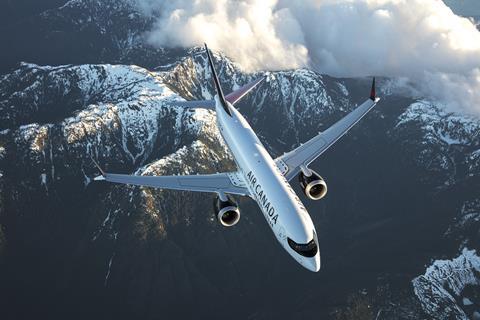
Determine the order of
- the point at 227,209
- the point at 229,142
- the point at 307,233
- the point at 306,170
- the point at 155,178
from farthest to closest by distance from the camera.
→ 1. the point at 229,142
2. the point at 155,178
3. the point at 306,170
4. the point at 227,209
5. the point at 307,233

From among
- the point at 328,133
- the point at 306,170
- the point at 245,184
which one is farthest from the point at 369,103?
the point at 245,184

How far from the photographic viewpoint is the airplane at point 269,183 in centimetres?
7031

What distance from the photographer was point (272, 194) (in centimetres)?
7638

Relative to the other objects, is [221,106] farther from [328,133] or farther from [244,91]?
[328,133]

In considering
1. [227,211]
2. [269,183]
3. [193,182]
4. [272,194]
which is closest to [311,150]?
[269,183]

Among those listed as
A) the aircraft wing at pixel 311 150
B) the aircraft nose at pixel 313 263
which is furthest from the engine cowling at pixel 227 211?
the aircraft nose at pixel 313 263

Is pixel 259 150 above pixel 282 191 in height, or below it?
above

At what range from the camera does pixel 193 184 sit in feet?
302

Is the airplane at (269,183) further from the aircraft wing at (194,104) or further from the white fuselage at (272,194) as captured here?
the aircraft wing at (194,104)

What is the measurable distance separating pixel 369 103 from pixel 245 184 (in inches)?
1484

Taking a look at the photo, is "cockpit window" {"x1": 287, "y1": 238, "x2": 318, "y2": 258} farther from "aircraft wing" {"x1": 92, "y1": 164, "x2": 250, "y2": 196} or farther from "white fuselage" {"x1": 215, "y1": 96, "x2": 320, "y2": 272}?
"aircraft wing" {"x1": 92, "y1": 164, "x2": 250, "y2": 196}

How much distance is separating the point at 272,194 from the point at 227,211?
426 inches

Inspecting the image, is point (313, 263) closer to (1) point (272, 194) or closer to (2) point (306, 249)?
(2) point (306, 249)

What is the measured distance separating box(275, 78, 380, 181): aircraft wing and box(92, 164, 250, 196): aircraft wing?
9464 mm
